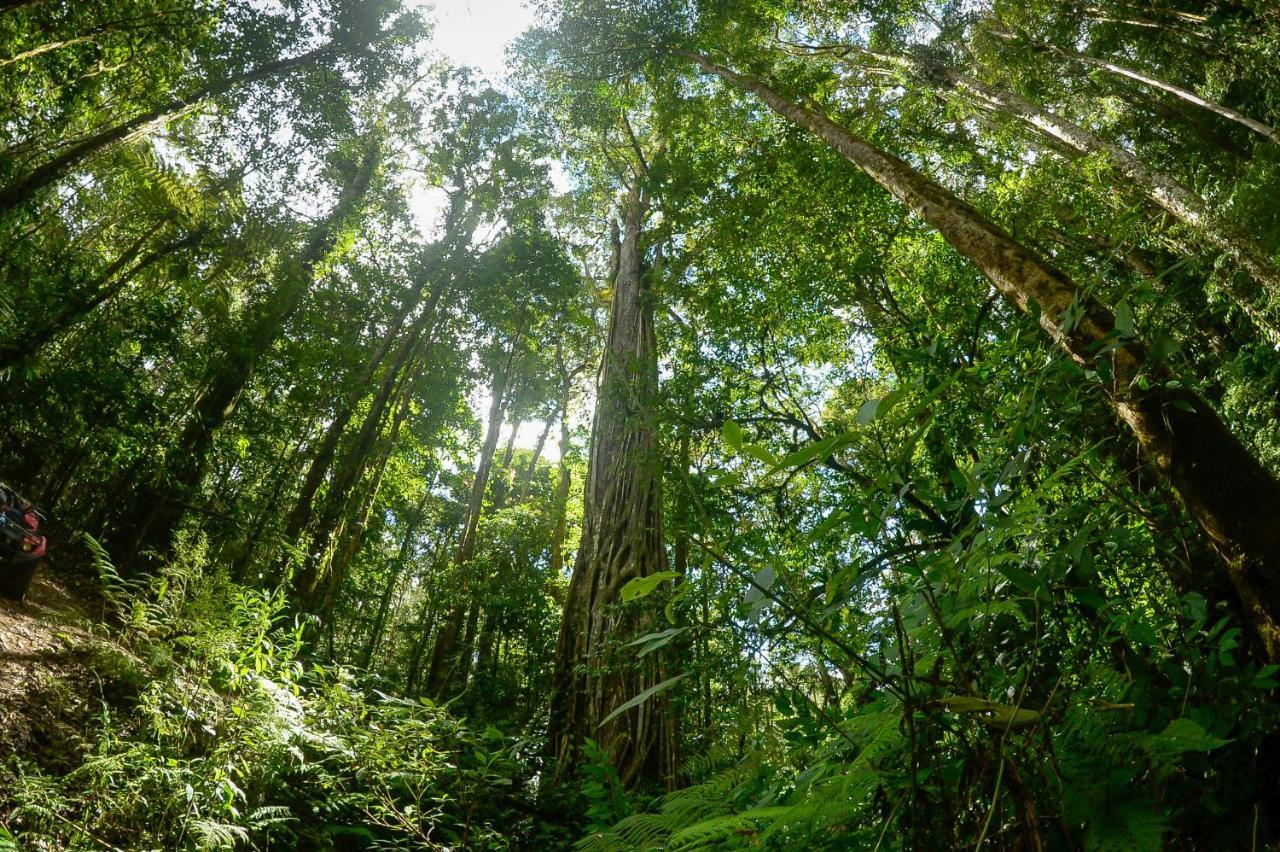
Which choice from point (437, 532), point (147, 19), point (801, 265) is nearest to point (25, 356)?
point (147, 19)

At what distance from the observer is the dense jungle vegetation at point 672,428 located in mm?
719

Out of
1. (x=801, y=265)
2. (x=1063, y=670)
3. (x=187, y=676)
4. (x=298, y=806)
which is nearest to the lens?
(x=1063, y=670)

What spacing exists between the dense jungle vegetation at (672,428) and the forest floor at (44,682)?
0.04m

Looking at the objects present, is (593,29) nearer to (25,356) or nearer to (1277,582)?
(25,356)

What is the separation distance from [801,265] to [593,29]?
20.8ft

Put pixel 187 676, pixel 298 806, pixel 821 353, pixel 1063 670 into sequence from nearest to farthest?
pixel 1063 670 → pixel 298 806 → pixel 187 676 → pixel 821 353

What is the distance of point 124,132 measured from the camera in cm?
615

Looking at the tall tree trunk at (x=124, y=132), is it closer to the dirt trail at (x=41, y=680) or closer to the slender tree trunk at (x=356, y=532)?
the dirt trail at (x=41, y=680)

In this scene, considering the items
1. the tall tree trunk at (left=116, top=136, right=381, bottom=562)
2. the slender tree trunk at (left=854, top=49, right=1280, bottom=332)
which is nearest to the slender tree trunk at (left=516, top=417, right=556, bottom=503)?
the tall tree trunk at (left=116, top=136, right=381, bottom=562)

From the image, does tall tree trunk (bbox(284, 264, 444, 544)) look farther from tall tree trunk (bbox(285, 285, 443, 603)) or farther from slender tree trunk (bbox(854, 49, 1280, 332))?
slender tree trunk (bbox(854, 49, 1280, 332))

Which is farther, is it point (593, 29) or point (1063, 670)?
point (593, 29)

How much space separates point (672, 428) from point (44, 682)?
4370mm

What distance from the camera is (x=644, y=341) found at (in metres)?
7.68

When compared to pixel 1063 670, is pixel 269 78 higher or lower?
higher
